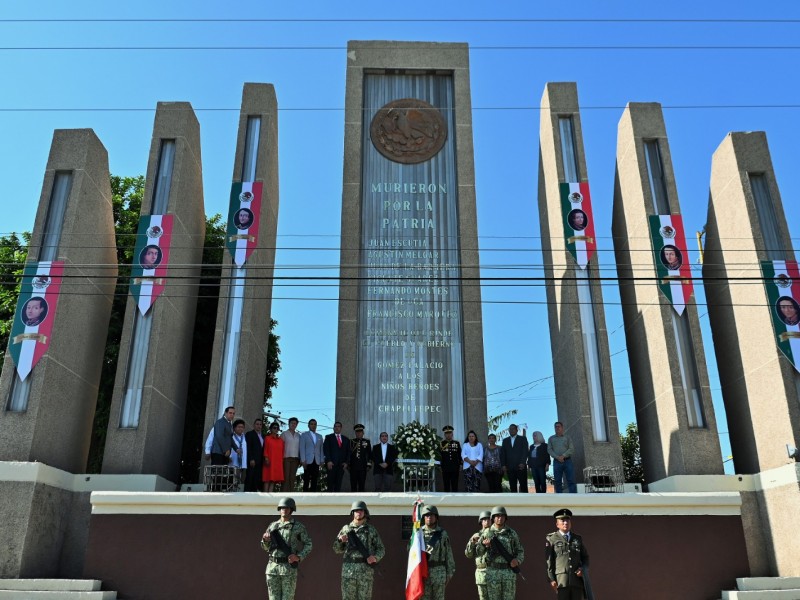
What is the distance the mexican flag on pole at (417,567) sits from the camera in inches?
368

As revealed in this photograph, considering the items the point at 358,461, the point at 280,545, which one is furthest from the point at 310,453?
the point at 280,545

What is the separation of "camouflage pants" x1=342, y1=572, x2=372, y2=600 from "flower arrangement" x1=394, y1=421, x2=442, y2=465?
5194 millimetres

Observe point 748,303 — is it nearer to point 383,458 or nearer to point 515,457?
point 515,457

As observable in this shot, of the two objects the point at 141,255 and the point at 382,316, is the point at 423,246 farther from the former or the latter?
the point at 141,255

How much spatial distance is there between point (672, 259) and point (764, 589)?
759cm

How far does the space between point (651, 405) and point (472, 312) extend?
4.64m

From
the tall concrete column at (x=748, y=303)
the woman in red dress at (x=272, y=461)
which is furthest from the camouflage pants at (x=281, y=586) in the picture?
the tall concrete column at (x=748, y=303)

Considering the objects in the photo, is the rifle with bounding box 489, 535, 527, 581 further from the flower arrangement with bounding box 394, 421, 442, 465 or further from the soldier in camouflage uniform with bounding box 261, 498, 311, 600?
the flower arrangement with bounding box 394, 421, 442, 465

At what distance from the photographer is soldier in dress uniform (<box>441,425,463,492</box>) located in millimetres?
14531

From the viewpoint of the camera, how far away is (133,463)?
48.3 ft

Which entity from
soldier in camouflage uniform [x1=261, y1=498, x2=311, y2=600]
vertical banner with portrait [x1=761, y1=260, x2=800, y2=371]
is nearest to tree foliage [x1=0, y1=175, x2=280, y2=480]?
soldier in camouflage uniform [x1=261, y1=498, x2=311, y2=600]

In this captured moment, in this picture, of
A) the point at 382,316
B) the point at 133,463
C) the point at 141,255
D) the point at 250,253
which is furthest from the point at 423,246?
the point at 133,463

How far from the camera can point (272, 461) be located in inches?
544

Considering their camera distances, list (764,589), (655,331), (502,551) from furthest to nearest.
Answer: (655,331) → (764,589) → (502,551)
